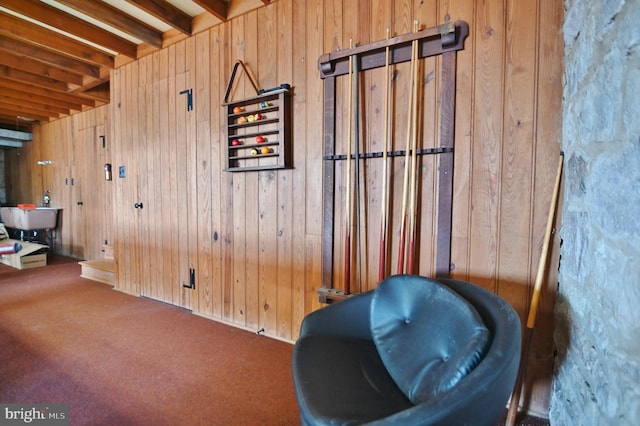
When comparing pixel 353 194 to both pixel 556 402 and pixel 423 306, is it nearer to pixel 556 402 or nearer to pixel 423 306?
pixel 423 306

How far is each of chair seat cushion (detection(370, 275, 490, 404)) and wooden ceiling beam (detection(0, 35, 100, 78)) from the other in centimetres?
390

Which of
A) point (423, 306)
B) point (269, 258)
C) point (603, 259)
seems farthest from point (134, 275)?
point (603, 259)

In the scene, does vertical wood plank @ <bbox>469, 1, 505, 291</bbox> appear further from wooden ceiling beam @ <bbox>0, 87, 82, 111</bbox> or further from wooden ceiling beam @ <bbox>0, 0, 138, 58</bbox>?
wooden ceiling beam @ <bbox>0, 87, 82, 111</bbox>

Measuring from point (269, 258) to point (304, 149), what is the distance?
2.78ft

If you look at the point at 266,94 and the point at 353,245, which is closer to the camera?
the point at 353,245

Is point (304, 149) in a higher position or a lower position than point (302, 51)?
lower

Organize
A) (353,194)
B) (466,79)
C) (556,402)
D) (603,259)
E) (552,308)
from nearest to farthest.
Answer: (603,259)
(556,402)
(552,308)
(466,79)
(353,194)

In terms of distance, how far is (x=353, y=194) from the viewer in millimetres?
1812

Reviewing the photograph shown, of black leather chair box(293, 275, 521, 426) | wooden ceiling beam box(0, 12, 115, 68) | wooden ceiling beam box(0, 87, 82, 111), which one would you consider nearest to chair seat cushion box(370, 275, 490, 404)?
black leather chair box(293, 275, 521, 426)

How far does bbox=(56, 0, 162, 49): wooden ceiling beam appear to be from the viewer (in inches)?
84.4

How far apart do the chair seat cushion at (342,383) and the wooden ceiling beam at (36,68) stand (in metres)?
4.06

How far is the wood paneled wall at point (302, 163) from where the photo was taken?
1.41 m

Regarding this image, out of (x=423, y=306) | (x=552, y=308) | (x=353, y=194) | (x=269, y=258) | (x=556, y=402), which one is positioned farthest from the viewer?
(x=269, y=258)

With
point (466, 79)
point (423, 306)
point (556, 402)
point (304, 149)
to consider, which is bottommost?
point (556, 402)
